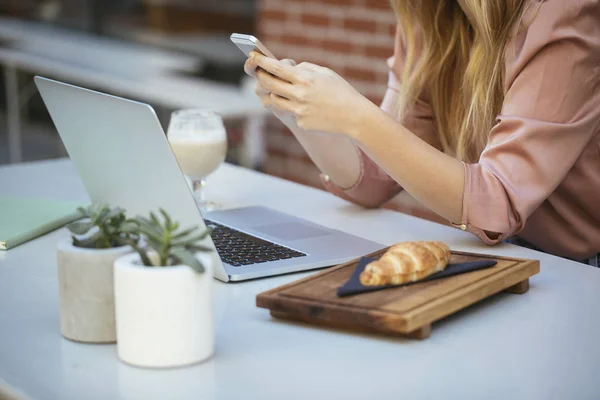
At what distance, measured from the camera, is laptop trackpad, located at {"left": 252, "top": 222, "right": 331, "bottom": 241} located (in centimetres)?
129

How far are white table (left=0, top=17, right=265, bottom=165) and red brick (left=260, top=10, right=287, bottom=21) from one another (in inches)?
11.9

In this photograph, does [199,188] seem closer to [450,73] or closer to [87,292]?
[450,73]

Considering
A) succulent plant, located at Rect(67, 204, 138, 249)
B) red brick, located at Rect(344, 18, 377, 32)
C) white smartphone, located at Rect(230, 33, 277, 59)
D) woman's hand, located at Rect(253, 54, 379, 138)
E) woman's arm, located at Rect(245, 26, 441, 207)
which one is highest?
white smartphone, located at Rect(230, 33, 277, 59)

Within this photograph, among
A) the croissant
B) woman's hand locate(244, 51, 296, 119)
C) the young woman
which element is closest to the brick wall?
the young woman

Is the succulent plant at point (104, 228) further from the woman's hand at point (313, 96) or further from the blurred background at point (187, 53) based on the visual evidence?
the blurred background at point (187, 53)

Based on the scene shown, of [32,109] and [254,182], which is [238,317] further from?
[32,109]

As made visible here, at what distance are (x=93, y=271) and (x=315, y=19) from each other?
2465 millimetres

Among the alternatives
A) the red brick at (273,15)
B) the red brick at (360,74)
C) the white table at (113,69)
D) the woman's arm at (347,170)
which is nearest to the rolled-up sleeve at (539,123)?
the woman's arm at (347,170)

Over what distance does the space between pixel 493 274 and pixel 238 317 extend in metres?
0.29

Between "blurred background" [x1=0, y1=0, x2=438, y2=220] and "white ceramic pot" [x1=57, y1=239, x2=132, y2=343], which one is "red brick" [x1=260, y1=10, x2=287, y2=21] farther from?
"white ceramic pot" [x1=57, y1=239, x2=132, y2=343]

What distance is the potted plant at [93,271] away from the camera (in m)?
0.87

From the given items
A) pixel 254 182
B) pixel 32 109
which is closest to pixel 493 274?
pixel 254 182

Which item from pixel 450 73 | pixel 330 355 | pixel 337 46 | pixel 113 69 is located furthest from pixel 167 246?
pixel 113 69

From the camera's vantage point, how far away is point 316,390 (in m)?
0.80
